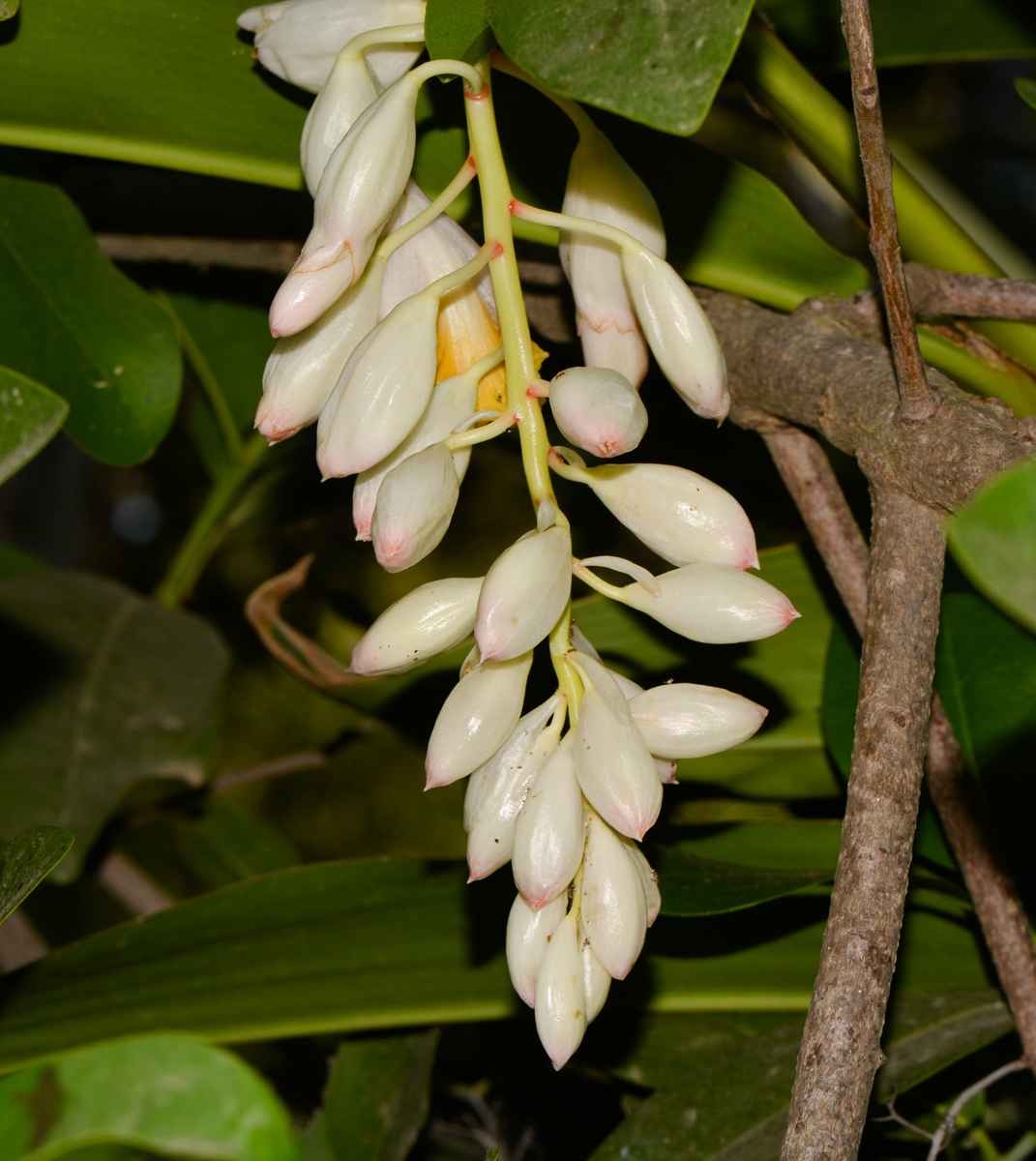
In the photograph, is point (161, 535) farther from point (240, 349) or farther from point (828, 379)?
point (828, 379)

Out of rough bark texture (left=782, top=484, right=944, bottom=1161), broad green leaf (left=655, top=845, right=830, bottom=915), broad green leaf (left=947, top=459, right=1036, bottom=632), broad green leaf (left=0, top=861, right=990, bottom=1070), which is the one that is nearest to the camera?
broad green leaf (left=947, top=459, right=1036, bottom=632)

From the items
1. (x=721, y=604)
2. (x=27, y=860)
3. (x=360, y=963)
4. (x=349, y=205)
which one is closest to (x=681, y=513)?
(x=721, y=604)

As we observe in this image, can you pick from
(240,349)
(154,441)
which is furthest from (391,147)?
(240,349)

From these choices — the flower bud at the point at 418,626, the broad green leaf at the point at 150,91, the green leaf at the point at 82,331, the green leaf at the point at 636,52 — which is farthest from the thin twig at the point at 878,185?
the green leaf at the point at 82,331

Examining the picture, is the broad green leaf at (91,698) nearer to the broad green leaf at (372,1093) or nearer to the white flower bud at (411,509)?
the broad green leaf at (372,1093)

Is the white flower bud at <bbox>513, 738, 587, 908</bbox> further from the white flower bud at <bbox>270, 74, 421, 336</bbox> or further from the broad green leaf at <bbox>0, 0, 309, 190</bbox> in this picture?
the broad green leaf at <bbox>0, 0, 309, 190</bbox>

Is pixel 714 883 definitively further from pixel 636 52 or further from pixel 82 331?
pixel 82 331

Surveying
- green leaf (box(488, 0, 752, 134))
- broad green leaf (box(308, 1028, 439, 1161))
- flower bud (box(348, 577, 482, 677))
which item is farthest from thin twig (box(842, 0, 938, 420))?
broad green leaf (box(308, 1028, 439, 1161))
